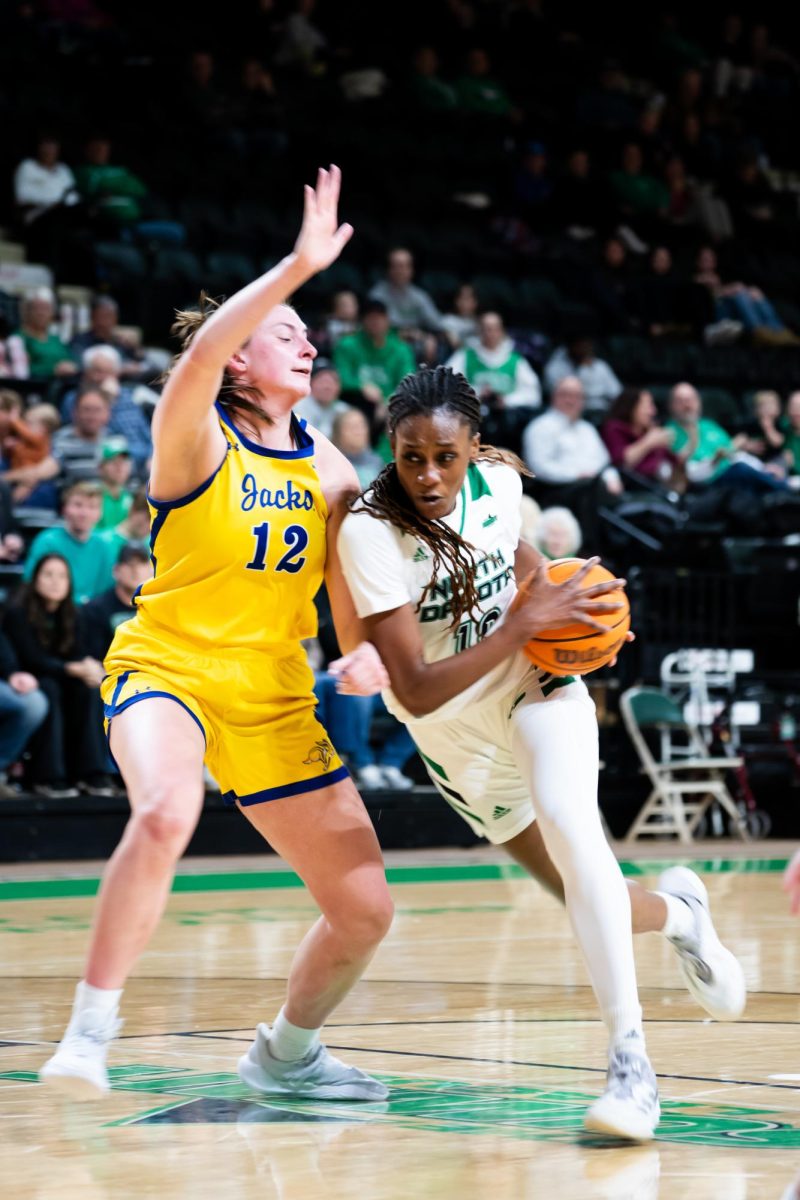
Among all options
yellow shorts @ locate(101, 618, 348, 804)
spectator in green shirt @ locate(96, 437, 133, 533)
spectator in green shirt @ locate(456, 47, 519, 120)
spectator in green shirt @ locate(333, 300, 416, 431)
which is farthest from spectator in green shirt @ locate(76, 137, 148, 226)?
yellow shorts @ locate(101, 618, 348, 804)

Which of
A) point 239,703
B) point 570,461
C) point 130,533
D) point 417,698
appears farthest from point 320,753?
point 570,461

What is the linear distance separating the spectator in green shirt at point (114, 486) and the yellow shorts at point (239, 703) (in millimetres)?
6455

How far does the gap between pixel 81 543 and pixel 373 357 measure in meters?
3.44

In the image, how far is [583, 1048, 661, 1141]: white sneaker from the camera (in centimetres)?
332

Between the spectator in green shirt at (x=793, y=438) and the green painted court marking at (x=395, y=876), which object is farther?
the spectator in green shirt at (x=793, y=438)

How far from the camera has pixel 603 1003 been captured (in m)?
3.51

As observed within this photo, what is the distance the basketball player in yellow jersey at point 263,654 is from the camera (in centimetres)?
371

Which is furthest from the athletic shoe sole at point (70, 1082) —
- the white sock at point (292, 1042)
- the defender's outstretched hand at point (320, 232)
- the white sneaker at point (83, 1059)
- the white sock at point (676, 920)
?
the defender's outstretched hand at point (320, 232)

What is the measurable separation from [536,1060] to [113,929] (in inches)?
48.5

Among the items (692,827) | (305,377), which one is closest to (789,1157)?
(305,377)

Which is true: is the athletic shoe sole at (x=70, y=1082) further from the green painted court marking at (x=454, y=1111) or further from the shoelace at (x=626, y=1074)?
the shoelace at (x=626, y=1074)

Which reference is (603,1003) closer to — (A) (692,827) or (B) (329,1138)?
(B) (329,1138)

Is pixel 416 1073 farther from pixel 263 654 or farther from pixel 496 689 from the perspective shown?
pixel 263 654

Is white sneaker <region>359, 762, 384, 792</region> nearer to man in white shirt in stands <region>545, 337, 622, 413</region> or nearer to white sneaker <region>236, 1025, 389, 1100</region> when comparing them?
man in white shirt in stands <region>545, 337, 622, 413</region>
